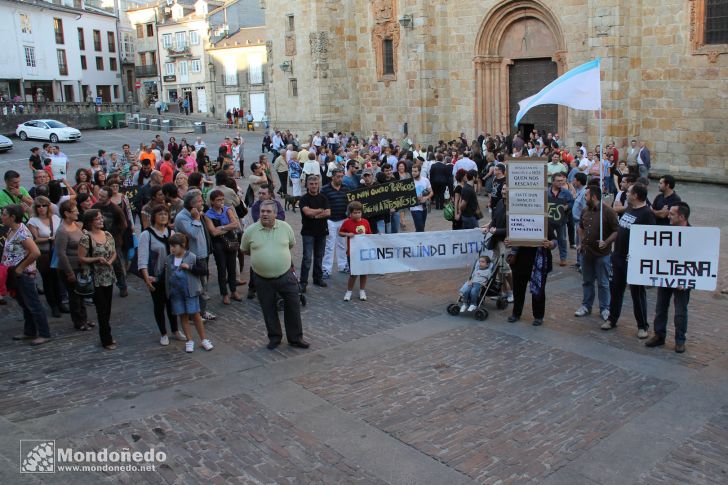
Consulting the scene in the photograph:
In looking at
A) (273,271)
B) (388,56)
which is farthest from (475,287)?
(388,56)

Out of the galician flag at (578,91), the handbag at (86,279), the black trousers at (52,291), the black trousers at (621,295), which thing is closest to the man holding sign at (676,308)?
the black trousers at (621,295)

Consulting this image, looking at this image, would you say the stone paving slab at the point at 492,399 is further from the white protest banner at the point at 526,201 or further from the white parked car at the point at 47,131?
the white parked car at the point at 47,131

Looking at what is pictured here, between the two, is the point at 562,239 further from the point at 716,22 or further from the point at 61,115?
the point at 61,115

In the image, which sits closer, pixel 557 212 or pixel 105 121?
pixel 557 212

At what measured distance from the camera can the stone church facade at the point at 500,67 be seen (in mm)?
20828

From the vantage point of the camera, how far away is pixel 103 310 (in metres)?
8.76

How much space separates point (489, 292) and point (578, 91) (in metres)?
3.22

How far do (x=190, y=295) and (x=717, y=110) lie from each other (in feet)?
58.5

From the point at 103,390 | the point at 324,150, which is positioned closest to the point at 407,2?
Result: the point at 324,150

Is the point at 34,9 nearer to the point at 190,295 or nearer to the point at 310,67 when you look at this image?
the point at 310,67

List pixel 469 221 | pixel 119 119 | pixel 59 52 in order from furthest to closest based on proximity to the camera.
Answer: pixel 59 52 → pixel 119 119 → pixel 469 221

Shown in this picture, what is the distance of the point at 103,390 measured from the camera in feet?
24.8

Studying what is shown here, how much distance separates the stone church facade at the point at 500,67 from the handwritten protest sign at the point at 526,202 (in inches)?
537

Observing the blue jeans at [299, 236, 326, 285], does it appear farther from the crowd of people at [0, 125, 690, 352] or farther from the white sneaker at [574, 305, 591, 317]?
the white sneaker at [574, 305, 591, 317]
